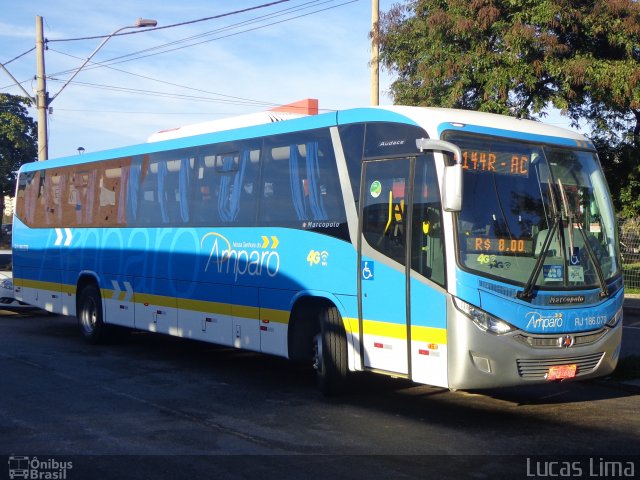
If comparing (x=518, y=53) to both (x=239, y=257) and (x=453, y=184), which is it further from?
(x=453, y=184)

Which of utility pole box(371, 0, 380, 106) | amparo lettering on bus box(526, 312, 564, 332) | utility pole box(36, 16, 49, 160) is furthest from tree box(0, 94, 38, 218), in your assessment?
amparo lettering on bus box(526, 312, 564, 332)

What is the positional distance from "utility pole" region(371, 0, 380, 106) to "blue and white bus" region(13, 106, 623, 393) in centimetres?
703

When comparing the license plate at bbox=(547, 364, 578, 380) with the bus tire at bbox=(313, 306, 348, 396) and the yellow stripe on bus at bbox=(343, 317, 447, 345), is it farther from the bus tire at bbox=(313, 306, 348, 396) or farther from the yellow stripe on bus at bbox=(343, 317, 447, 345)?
the bus tire at bbox=(313, 306, 348, 396)

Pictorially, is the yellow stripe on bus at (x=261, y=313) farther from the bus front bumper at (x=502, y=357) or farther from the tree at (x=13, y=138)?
the tree at (x=13, y=138)

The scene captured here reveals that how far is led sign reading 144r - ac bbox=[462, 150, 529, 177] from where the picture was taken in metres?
8.50

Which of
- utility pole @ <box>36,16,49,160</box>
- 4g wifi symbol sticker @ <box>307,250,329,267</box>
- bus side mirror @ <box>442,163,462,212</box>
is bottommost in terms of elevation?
4g wifi symbol sticker @ <box>307,250,329,267</box>

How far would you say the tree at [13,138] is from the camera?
158 feet

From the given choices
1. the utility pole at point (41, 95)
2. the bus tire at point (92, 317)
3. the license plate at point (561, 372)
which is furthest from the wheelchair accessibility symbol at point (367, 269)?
the utility pole at point (41, 95)

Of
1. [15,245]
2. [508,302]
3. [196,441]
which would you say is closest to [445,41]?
[15,245]

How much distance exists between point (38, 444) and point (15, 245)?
10.7 metres

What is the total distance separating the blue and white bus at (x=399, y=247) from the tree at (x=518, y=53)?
28.6 ft

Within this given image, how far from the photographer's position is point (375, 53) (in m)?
20.3

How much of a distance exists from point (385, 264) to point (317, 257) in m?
1.19

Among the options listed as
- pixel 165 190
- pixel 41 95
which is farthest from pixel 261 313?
pixel 41 95
